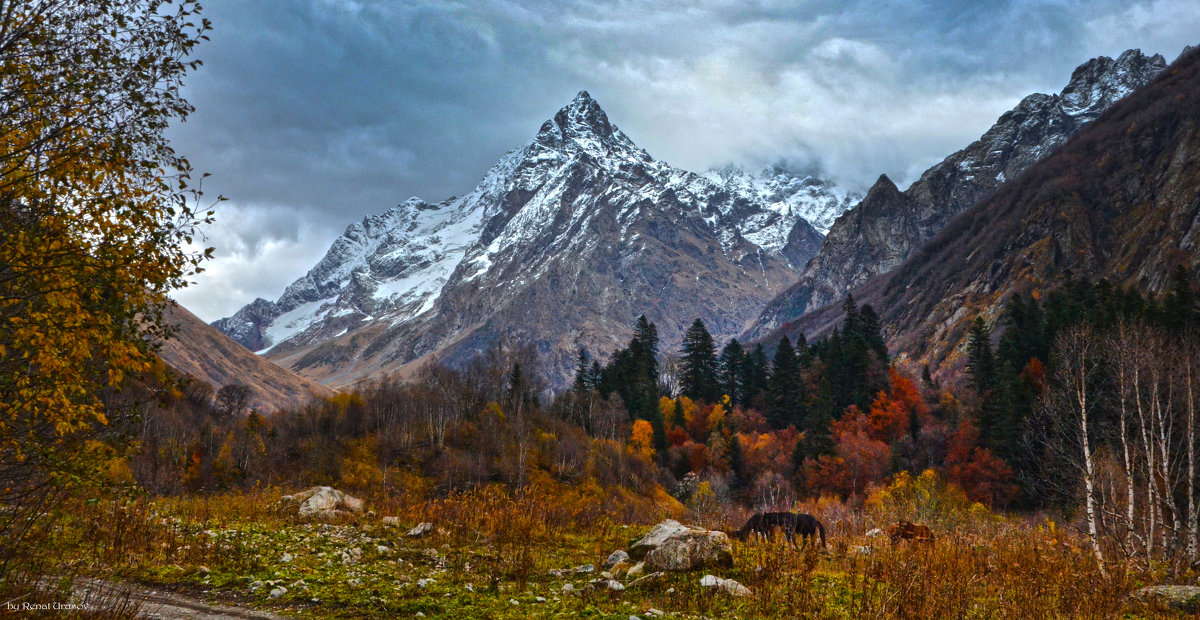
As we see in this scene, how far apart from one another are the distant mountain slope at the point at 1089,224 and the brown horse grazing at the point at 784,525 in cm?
10520

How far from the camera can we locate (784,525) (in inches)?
656

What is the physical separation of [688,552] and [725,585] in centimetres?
181

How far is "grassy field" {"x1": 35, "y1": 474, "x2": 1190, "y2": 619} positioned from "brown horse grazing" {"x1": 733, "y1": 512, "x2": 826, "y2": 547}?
0.75 meters

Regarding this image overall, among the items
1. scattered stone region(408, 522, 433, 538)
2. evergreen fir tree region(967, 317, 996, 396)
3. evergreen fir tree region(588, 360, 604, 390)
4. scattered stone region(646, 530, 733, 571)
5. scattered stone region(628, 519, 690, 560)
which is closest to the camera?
scattered stone region(646, 530, 733, 571)

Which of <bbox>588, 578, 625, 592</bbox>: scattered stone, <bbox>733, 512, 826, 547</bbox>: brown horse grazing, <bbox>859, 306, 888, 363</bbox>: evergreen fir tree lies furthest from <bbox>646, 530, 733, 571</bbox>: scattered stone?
<bbox>859, 306, 888, 363</bbox>: evergreen fir tree

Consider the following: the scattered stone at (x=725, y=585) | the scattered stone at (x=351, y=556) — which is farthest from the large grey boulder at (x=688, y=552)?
the scattered stone at (x=351, y=556)

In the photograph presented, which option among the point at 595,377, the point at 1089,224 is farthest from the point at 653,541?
the point at 1089,224

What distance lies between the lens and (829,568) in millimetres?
13484

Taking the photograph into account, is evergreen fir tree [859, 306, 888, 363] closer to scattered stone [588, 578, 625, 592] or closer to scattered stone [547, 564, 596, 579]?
scattered stone [547, 564, 596, 579]

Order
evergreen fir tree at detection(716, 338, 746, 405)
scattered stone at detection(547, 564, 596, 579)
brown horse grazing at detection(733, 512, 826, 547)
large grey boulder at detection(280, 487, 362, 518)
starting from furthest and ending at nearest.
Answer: evergreen fir tree at detection(716, 338, 746, 405) → large grey boulder at detection(280, 487, 362, 518) → brown horse grazing at detection(733, 512, 826, 547) → scattered stone at detection(547, 564, 596, 579)

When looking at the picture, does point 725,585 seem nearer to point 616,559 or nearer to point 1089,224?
point 616,559

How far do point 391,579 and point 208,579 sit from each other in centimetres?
341

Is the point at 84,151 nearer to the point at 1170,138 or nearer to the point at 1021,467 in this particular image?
the point at 1021,467

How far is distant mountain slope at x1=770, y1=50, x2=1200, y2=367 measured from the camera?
4299 inches
